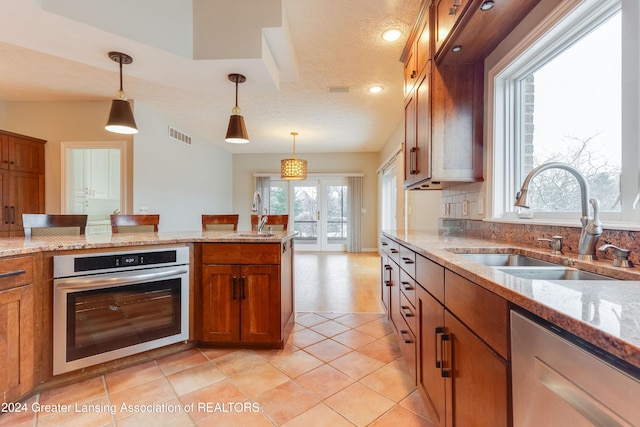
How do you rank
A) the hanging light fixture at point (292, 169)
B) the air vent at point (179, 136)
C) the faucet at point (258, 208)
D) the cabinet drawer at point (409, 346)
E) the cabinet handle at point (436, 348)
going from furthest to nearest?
the hanging light fixture at point (292, 169)
the air vent at point (179, 136)
the faucet at point (258, 208)
the cabinet drawer at point (409, 346)
the cabinet handle at point (436, 348)

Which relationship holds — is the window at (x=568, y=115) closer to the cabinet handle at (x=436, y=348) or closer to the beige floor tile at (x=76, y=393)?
the cabinet handle at (x=436, y=348)

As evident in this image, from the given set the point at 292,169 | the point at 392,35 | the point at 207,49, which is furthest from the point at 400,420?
the point at 292,169

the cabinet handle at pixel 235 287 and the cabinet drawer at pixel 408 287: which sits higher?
the cabinet drawer at pixel 408 287

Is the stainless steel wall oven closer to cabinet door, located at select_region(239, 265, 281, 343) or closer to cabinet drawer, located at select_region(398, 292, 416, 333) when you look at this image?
cabinet door, located at select_region(239, 265, 281, 343)

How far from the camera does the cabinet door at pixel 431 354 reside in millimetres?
1174

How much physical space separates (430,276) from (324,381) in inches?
39.4

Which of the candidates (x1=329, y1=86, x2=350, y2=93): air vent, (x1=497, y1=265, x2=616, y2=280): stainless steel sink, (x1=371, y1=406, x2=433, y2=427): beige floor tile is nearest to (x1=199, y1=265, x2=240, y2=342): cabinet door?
(x1=371, y1=406, x2=433, y2=427): beige floor tile

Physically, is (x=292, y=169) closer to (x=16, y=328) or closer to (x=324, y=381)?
(x=324, y=381)

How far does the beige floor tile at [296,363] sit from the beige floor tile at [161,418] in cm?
62

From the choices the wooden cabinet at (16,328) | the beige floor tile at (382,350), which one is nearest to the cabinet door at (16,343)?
the wooden cabinet at (16,328)

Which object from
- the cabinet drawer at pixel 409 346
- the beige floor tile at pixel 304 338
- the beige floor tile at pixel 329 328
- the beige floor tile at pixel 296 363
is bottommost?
the beige floor tile at pixel 296 363

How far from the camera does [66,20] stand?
1686 millimetres

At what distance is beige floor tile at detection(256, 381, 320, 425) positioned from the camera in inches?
57.0

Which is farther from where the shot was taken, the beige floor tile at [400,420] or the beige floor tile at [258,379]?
the beige floor tile at [258,379]
